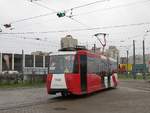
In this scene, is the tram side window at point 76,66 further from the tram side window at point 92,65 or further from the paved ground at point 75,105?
the tram side window at point 92,65

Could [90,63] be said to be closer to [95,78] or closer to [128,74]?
[95,78]

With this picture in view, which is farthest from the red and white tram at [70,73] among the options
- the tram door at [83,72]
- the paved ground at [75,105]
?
the paved ground at [75,105]

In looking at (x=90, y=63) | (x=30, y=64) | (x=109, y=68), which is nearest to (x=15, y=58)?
(x=30, y=64)

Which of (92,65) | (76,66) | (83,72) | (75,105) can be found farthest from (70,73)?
(75,105)

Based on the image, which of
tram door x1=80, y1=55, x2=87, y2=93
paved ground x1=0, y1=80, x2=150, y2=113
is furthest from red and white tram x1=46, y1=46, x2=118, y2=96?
paved ground x1=0, y1=80, x2=150, y2=113

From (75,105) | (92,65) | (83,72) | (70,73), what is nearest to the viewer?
Result: (75,105)

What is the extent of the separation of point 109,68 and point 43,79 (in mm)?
14788

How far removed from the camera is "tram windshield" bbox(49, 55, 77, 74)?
23.6 metres

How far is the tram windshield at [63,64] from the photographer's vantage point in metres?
23.6

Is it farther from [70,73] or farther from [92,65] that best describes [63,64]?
[92,65]

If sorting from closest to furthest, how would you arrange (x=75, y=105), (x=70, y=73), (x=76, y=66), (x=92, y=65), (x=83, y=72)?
(x=75, y=105) → (x=70, y=73) → (x=76, y=66) → (x=83, y=72) → (x=92, y=65)

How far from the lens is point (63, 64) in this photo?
78.1 ft

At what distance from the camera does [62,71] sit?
23.6 m

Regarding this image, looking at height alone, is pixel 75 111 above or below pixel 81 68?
below
